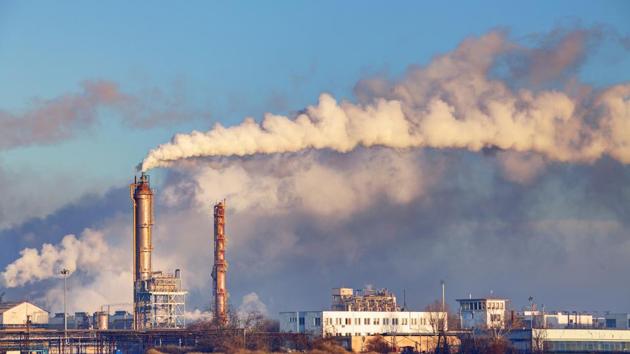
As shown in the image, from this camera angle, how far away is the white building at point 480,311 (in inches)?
5492

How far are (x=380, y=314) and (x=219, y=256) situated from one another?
19.3m

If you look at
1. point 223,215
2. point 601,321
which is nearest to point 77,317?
point 223,215

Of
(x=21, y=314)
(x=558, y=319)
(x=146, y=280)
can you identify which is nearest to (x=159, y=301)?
(x=146, y=280)

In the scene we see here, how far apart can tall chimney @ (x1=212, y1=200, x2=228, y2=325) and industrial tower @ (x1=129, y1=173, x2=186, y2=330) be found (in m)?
4.77

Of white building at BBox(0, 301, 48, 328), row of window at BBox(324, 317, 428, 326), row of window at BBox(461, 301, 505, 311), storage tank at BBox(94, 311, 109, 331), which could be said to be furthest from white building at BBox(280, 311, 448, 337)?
white building at BBox(0, 301, 48, 328)

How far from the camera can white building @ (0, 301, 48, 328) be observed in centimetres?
13000

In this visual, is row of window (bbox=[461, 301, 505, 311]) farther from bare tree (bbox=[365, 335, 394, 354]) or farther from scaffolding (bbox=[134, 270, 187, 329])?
scaffolding (bbox=[134, 270, 187, 329])

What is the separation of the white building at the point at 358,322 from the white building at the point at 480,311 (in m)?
8.71

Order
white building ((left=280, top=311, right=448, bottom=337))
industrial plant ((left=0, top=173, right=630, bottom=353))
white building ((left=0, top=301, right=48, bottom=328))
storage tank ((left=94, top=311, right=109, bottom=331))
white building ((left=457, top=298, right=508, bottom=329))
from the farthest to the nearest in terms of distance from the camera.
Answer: white building ((left=457, top=298, right=508, bottom=329)) < white building ((left=0, top=301, right=48, bottom=328)) < storage tank ((left=94, top=311, right=109, bottom=331)) < white building ((left=280, top=311, right=448, bottom=337)) < industrial plant ((left=0, top=173, right=630, bottom=353))

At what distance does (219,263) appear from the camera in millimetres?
123125

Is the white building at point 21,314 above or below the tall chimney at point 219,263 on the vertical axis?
below

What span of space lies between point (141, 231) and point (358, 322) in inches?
1004

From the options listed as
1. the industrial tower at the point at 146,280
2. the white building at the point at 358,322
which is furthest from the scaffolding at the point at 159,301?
the white building at the point at 358,322

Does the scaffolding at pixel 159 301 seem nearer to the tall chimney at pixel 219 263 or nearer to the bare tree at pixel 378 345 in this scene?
the tall chimney at pixel 219 263
